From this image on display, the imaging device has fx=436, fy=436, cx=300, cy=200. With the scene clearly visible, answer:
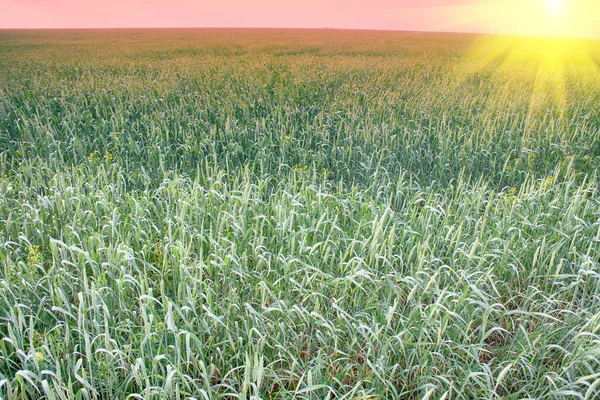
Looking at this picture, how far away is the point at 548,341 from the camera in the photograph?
3.00 meters

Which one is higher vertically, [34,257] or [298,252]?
[34,257]

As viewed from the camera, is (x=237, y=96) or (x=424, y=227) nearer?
(x=424, y=227)

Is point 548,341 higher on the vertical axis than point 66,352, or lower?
lower

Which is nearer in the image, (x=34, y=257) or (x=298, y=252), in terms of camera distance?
(x=34, y=257)

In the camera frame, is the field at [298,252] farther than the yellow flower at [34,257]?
No

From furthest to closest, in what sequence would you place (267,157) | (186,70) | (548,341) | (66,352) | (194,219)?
(186,70)
(267,157)
(194,219)
(548,341)
(66,352)

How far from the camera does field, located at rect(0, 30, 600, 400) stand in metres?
2.59

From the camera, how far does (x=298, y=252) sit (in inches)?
144

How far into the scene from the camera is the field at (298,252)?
102 inches

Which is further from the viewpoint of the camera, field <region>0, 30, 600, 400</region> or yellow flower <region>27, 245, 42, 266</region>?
yellow flower <region>27, 245, 42, 266</region>

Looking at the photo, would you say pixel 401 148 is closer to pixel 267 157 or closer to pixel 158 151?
Result: pixel 267 157

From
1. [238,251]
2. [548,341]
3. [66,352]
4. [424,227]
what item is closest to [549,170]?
[424,227]

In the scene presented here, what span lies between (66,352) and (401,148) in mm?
5216

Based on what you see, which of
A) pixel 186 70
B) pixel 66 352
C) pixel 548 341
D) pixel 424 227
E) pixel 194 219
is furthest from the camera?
pixel 186 70
